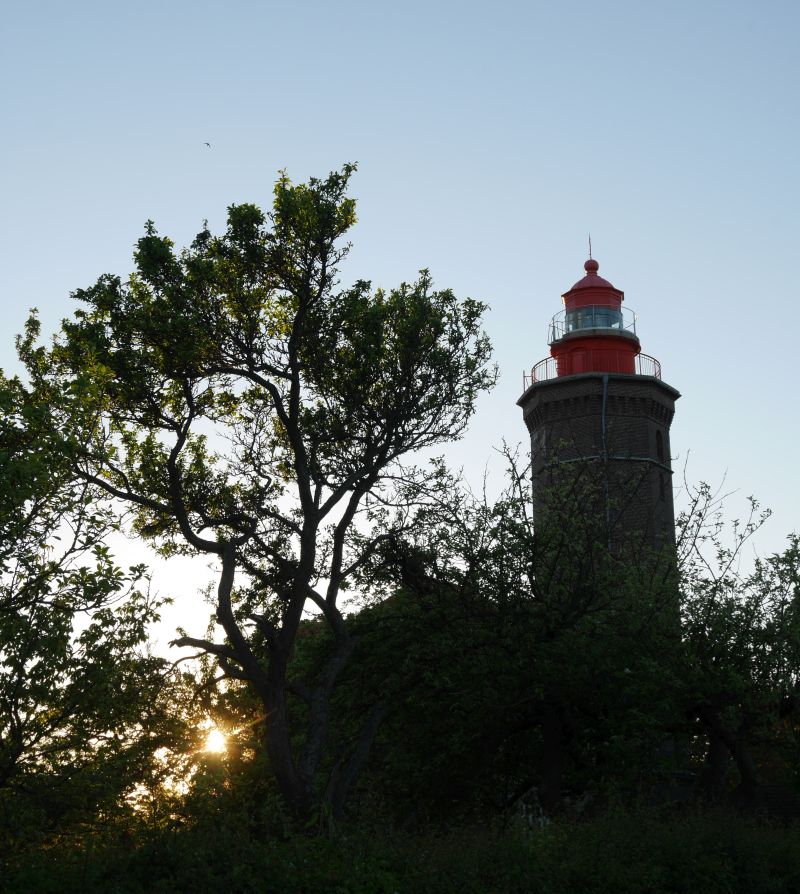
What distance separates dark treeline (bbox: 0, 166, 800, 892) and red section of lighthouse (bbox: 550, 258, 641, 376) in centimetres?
1865

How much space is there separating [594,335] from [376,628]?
2433 centimetres

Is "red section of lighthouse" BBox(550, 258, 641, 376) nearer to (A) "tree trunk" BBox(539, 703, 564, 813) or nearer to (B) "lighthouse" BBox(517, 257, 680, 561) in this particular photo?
(B) "lighthouse" BBox(517, 257, 680, 561)

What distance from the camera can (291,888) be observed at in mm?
14070

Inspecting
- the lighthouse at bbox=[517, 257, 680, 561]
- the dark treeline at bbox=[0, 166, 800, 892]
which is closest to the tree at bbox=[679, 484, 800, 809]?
the dark treeline at bbox=[0, 166, 800, 892]

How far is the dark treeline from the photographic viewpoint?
16.8 metres

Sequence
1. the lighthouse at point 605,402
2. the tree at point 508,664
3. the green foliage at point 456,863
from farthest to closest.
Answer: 1. the lighthouse at point 605,402
2. the tree at point 508,664
3. the green foliage at point 456,863

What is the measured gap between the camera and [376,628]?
77.1 ft

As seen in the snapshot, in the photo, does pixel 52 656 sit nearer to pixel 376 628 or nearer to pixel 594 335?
pixel 376 628

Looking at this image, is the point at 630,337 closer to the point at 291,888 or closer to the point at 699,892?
the point at 699,892

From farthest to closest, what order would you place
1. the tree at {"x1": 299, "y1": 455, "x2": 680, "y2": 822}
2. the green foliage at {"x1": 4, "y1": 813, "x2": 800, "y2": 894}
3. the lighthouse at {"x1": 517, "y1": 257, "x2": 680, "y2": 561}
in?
1. the lighthouse at {"x1": 517, "y1": 257, "x2": 680, "y2": 561}
2. the tree at {"x1": 299, "y1": 455, "x2": 680, "y2": 822}
3. the green foliage at {"x1": 4, "y1": 813, "x2": 800, "y2": 894}

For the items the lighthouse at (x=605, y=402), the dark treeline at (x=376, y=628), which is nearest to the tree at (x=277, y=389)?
the dark treeline at (x=376, y=628)

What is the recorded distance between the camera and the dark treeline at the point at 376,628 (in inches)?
663

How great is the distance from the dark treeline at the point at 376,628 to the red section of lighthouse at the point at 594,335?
61.2 feet

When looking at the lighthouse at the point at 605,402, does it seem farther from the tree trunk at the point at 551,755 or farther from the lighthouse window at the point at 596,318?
the tree trunk at the point at 551,755
